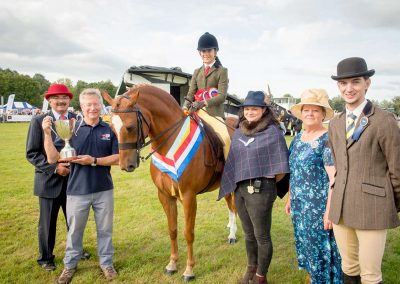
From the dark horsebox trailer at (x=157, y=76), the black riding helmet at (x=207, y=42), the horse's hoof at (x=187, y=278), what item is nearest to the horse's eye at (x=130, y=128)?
the horse's hoof at (x=187, y=278)

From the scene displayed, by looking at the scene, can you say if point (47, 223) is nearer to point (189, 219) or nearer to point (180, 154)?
point (189, 219)

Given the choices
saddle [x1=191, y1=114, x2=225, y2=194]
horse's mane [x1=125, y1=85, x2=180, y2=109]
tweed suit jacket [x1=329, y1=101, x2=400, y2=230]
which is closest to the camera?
tweed suit jacket [x1=329, y1=101, x2=400, y2=230]

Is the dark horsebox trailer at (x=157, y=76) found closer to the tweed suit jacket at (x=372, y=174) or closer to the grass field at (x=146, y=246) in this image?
the grass field at (x=146, y=246)

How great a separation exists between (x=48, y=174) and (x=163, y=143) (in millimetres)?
1515

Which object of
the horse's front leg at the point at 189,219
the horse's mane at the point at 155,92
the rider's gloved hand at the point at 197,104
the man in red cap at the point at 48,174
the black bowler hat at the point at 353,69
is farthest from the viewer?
the rider's gloved hand at the point at 197,104

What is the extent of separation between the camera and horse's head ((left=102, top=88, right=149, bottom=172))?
9.75 feet

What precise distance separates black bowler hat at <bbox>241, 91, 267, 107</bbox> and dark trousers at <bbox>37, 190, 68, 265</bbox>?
102 inches

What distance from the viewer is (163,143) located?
3555 mm

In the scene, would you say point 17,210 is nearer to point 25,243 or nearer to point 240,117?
point 25,243

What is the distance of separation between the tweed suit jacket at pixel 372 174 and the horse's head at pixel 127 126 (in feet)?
6.34

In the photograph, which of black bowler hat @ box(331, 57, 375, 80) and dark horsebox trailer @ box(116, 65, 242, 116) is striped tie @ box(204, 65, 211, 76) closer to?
black bowler hat @ box(331, 57, 375, 80)

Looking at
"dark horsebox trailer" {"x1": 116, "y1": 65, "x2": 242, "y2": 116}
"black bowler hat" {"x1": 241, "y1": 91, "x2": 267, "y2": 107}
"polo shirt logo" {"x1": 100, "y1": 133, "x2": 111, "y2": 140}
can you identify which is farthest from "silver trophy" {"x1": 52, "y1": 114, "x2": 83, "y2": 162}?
"dark horsebox trailer" {"x1": 116, "y1": 65, "x2": 242, "y2": 116}

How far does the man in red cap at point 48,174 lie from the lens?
3568mm

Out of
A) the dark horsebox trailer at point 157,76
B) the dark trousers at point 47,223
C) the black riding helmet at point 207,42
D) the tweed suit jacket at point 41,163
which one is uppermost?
the dark horsebox trailer at point 157,76
